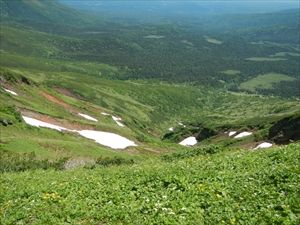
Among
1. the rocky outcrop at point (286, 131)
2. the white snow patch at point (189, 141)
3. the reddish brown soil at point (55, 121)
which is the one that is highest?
the rocky outcrop at point (286, 131)

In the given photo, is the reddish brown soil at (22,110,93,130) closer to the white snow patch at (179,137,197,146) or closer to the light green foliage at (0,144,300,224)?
the light green foliage at (0,144,300,224)

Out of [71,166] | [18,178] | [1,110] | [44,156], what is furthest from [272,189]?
[1,110]

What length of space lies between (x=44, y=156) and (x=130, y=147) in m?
18.6

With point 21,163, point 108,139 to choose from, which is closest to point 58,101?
point 108,139

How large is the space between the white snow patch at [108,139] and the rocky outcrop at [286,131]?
22.7 meters

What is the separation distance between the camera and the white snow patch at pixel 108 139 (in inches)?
1722

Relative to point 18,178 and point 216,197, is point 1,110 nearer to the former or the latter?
point 18,178

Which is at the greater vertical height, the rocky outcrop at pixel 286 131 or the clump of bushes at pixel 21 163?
the clump of bushes at pixel 21 163

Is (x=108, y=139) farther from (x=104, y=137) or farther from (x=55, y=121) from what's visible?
(x=55, y=121)

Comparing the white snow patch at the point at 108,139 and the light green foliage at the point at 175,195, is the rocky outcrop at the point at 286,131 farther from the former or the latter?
the light green foliage at the point at 175,195

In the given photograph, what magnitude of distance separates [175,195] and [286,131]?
3284cm

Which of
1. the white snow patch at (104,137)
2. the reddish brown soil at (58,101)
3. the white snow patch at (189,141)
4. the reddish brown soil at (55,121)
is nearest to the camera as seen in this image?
the white snow patch at (104,137)

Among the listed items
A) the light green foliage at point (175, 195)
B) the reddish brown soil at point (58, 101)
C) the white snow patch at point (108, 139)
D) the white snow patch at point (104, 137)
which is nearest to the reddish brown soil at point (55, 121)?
the white snow patch at point (104, 137)

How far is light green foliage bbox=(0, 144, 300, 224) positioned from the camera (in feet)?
32.8
